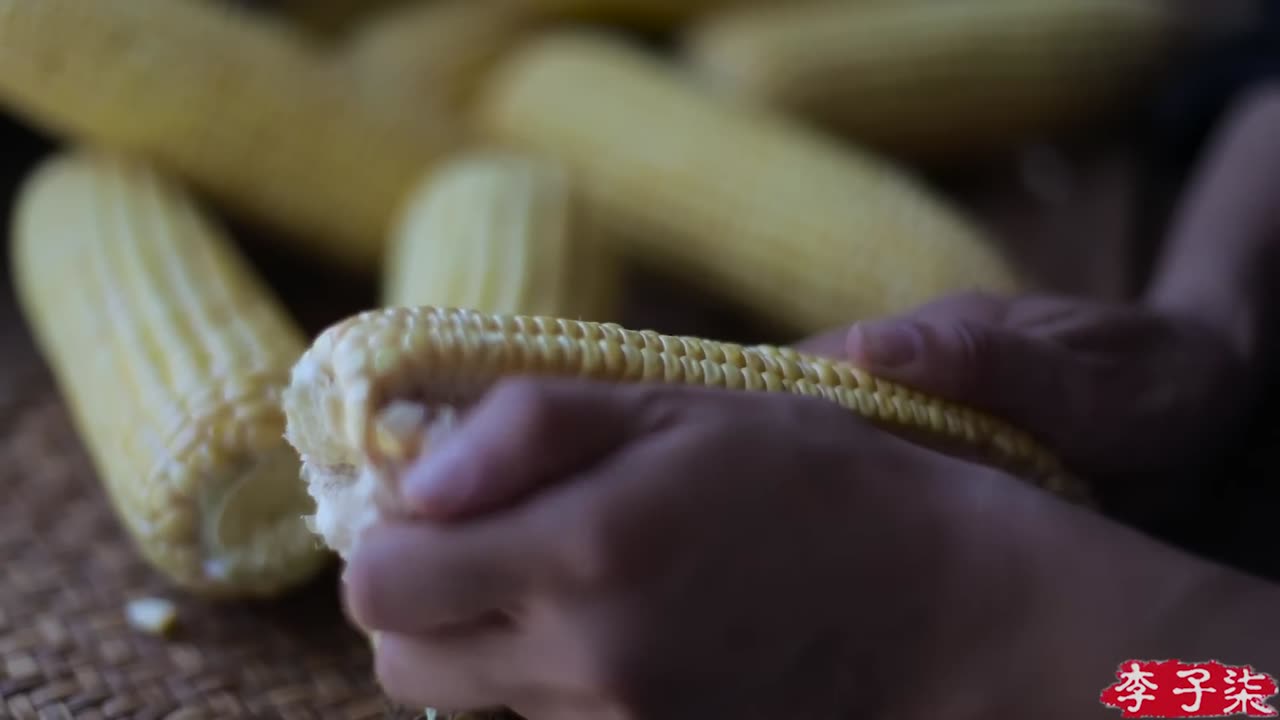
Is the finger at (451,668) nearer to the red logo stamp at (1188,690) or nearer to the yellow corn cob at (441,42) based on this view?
the red logo stamp at (1188,690)

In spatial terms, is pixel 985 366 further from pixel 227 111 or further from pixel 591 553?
pixel 227 111

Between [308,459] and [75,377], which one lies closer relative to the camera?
[308,459]

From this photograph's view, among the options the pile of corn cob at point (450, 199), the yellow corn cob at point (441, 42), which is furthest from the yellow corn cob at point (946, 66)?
the yellow corn cob at point (441, 42)

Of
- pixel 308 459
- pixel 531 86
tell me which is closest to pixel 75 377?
pixel 308 459

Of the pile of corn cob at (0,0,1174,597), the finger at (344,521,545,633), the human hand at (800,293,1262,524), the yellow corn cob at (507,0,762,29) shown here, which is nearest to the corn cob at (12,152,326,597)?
the pile of corn cob at (0,0,1174,597)

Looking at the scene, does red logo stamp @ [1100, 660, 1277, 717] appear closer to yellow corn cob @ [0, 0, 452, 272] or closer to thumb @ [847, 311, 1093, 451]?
thumb @ [847, 311, 1093, 451]

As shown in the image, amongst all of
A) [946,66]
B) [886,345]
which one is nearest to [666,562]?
[886,345]

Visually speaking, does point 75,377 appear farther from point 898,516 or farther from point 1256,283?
point 1256,283
